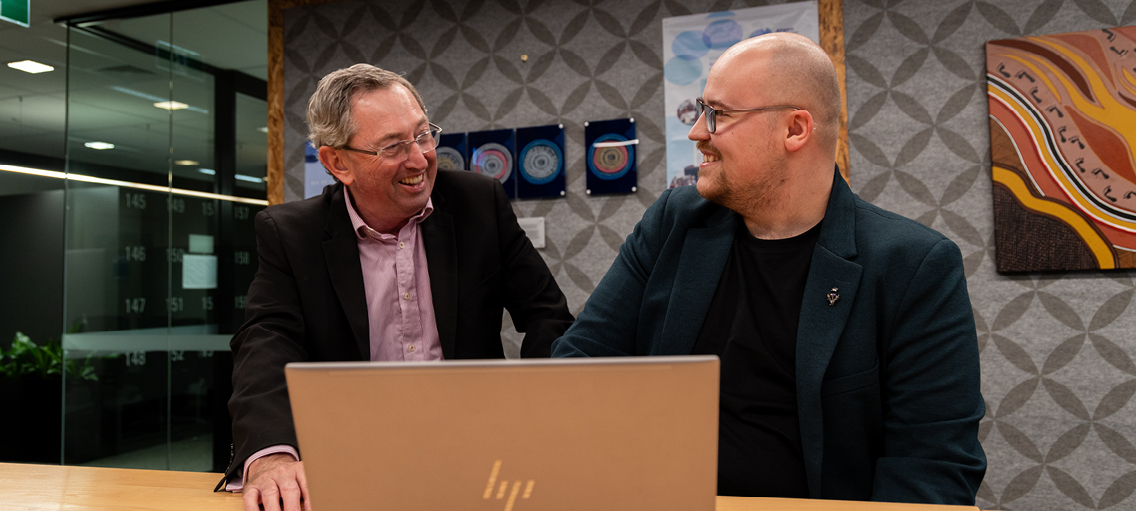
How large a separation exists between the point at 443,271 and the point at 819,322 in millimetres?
969

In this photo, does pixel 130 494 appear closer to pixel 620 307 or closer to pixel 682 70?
pixel 620 307

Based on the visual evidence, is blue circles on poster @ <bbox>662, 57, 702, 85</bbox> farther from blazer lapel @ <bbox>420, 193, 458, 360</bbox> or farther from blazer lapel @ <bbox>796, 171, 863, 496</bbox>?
blazer lapel @ <bbox>796, 171, 863, 496</bbox>

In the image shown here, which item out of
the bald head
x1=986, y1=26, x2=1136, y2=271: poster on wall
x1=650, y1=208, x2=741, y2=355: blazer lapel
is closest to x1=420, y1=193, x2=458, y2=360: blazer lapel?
x1=650, y1=208, x2=741, y2=355: blazer lapel

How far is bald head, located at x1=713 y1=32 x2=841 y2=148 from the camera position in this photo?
4.35ft

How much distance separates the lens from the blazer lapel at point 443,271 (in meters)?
1.76

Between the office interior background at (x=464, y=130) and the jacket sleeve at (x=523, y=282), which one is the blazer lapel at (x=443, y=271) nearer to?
the jacket sleeve at (x=523, y=282)

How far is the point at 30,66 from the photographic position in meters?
4.32

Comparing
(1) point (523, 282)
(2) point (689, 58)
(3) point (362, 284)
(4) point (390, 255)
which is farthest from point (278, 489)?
(2) point (689, 58)

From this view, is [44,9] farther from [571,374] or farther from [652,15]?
[571,374]

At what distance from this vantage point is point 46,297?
5.13 metres

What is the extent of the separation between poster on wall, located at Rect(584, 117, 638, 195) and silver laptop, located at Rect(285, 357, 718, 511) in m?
2.38

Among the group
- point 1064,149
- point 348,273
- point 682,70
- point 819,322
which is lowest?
point 819,322

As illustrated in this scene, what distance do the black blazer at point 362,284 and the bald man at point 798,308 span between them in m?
0.43

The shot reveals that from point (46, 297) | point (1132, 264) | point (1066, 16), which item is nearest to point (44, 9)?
point (46, 297)
